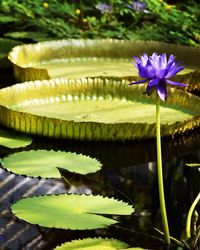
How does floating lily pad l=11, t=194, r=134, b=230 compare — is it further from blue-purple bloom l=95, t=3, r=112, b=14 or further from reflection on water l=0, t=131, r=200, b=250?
blue-purple bloom l=95, t=3, r=112, b=14

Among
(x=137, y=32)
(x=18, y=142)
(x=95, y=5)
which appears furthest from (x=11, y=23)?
(x=18, y=142)

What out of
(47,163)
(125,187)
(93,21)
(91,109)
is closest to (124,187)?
(125,187)

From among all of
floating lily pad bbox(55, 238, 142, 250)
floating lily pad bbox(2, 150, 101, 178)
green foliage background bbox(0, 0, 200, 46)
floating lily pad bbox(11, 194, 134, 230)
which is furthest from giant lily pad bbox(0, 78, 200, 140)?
green foliage background bbox(0, 0, 200, 46)

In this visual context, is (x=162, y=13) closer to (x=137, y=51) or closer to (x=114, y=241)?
(x=137, y=51)

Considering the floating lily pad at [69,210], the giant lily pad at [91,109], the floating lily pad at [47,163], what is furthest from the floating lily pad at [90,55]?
the floating lily pad at [69,210]

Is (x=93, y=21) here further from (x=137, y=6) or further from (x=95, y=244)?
(x=95, y=244)

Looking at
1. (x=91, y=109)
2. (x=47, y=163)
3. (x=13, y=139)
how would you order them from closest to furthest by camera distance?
(x=47, y=163) < (x=13, y=139) < (x=91, y=109)

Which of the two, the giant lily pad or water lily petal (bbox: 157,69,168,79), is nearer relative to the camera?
water lily petal (bbox: 157,69,168,79)
